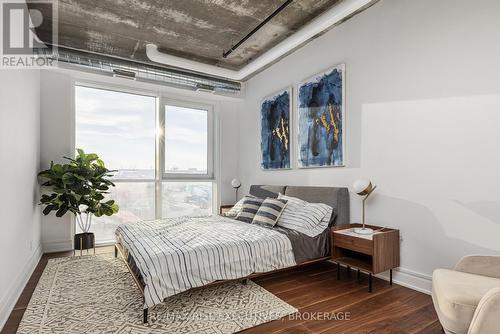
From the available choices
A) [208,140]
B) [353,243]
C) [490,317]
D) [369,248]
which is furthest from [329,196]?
[208,140]

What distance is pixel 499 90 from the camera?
2.18m

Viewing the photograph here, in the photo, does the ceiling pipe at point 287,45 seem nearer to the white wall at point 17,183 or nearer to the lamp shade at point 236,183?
the white wall at point 17,183

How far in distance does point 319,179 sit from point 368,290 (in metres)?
1.57

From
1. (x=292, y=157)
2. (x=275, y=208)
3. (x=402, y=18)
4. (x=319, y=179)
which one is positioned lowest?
(x=275, y=208)

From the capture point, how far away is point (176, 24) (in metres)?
3.63

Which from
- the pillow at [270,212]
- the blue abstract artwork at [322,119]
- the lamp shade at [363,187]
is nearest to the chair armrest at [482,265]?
the lamp shade at [363,187]

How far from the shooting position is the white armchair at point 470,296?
4.77 feet

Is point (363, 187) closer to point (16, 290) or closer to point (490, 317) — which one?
point (490, 317)

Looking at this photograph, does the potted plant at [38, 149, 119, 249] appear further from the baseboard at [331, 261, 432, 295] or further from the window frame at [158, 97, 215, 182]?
the baseboard at [331, 261, 432, 295]

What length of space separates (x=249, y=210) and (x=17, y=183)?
8.70 ft

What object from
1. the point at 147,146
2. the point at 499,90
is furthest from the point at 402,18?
the point at 147,146

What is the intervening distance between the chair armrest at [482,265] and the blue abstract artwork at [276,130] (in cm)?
271

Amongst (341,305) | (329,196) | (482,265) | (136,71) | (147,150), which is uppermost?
(136,71)

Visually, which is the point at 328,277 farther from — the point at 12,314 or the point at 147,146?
the point at 147,146
